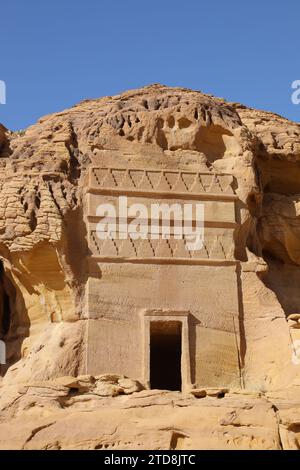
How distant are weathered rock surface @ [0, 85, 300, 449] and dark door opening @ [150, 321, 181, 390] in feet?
5.87

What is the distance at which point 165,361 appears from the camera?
2289 cm

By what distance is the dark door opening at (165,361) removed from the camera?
22.2 m

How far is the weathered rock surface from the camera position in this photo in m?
18.0

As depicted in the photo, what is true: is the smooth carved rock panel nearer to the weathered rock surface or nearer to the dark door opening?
the weathered rock surface

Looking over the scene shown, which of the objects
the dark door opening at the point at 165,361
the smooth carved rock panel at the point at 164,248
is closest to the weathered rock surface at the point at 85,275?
the smooth carved rock panel at the point at 164,248

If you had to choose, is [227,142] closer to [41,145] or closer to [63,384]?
[41,145]

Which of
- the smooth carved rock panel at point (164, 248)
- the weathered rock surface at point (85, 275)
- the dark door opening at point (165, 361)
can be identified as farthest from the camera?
the dark door opening at point (165, 361)

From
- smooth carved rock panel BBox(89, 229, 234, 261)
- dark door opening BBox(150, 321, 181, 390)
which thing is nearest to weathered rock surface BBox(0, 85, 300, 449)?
smooth carved rock panel BBox(89, 229, 234, 261)

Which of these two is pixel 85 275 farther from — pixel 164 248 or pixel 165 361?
pixel 165 361

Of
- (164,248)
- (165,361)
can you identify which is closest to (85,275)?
(164,248)

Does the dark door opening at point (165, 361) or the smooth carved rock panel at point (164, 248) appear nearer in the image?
the smooth carved rock panel at point (164, 248)

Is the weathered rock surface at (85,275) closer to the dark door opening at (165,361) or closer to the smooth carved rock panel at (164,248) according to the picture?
the smooth carved rock panel at (164,248)

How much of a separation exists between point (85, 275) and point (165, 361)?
319 cm

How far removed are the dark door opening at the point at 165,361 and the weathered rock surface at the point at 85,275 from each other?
1.79m
